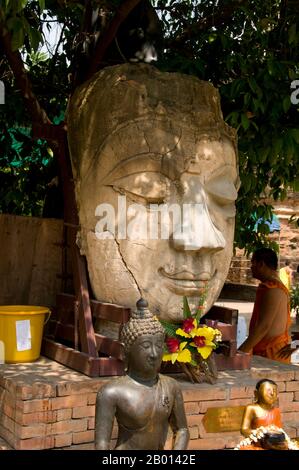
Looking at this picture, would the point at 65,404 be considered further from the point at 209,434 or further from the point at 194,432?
the point at 209,434

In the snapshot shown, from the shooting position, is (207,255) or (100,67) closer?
(207,255)

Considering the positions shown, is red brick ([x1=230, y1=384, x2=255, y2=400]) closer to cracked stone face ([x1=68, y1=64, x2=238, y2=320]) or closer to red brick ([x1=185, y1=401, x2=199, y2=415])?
red brick ([x1=185, y1=401, x2=199, y2=415])

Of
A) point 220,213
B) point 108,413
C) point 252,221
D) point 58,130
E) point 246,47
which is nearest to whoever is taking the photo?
point 108,413

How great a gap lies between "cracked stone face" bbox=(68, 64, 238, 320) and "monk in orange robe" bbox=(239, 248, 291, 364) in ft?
2.82

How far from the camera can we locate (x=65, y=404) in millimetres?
4094

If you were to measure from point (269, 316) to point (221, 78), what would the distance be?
87.1 inches

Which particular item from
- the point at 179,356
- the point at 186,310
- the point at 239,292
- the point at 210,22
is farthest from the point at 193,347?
the point at 239,292

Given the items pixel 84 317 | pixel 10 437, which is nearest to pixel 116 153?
pixel 84 317

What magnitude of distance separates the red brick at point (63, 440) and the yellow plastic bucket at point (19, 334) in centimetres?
83

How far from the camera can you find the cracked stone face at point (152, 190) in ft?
15.2

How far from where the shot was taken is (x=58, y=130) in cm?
524

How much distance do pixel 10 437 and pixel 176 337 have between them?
3.99 feet

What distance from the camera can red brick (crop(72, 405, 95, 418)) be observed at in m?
4.13
